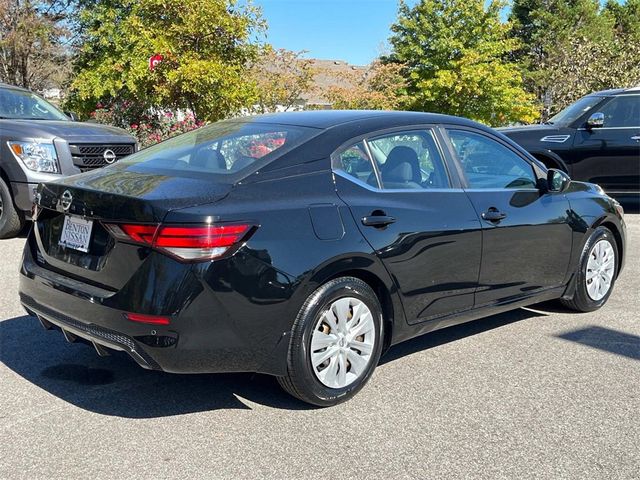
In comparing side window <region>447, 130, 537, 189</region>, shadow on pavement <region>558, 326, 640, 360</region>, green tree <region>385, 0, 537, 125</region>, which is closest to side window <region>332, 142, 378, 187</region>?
side window <region>447, 130, 537, 189</region>

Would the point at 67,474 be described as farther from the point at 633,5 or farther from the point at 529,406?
the point at 633,5

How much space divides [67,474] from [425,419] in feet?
5.79

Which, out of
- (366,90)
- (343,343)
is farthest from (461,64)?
(343,343)

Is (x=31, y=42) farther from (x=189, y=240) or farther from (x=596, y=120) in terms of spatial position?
(x=189, y=240)

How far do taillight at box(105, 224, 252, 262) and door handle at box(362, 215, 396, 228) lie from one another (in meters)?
0.85

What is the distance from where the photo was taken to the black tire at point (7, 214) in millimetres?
7986

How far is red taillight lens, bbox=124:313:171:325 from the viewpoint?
10.8 ft

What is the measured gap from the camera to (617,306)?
5.98 meters

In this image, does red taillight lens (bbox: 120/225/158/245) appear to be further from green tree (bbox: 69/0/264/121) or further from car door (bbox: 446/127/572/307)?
green tree (bbox: 69/0/264/121)

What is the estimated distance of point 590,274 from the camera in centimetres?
566

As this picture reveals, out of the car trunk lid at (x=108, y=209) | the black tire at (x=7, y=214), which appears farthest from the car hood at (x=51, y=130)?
the car trunk lid at (x=108, y=209)

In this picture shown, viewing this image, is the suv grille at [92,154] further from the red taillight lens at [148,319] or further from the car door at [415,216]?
the red taillight lens at [148,319]

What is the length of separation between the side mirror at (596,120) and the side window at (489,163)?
616cm

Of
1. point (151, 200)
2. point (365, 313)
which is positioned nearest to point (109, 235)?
point (151, 200)
